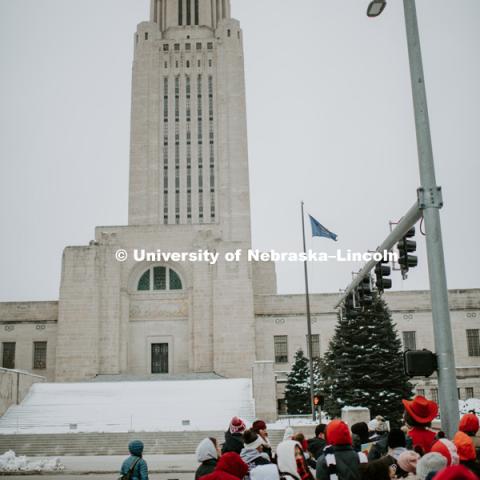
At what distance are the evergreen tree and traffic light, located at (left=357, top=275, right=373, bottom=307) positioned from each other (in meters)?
14.1

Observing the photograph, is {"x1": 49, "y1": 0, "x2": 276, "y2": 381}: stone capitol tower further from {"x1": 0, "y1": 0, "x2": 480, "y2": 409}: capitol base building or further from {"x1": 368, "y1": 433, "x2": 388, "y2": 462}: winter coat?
{"x1": 368, "y1": 433, "x2": 388, "y2": 462}: winter coat

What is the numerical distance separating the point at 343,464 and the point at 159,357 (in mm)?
37137

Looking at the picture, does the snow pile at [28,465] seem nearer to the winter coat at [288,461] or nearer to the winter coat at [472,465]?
the winter coat at [288,461]

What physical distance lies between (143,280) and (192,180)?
12.4 meters

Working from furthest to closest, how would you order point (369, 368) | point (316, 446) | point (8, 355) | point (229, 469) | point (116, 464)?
point (8, 355) < point (369, 368) < point (116, 464) < point (316, 446) < point (229, 469)

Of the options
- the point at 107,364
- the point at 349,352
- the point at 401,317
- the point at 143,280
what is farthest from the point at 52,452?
the point at 401,317

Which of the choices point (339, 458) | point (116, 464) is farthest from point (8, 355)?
point (339, 458)

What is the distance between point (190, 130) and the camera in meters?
53.9

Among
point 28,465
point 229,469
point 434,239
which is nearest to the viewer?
point 229,469

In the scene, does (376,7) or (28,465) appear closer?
(376,7)

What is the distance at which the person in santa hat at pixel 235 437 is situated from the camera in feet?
23.4

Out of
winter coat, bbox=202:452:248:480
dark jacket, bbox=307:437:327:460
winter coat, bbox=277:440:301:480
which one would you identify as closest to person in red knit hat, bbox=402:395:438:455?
winter coat, bbox=277:440:301:480

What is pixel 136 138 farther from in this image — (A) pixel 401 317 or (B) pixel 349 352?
(B) pixel 349 352

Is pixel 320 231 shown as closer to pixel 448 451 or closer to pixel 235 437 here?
pixel 235 437
